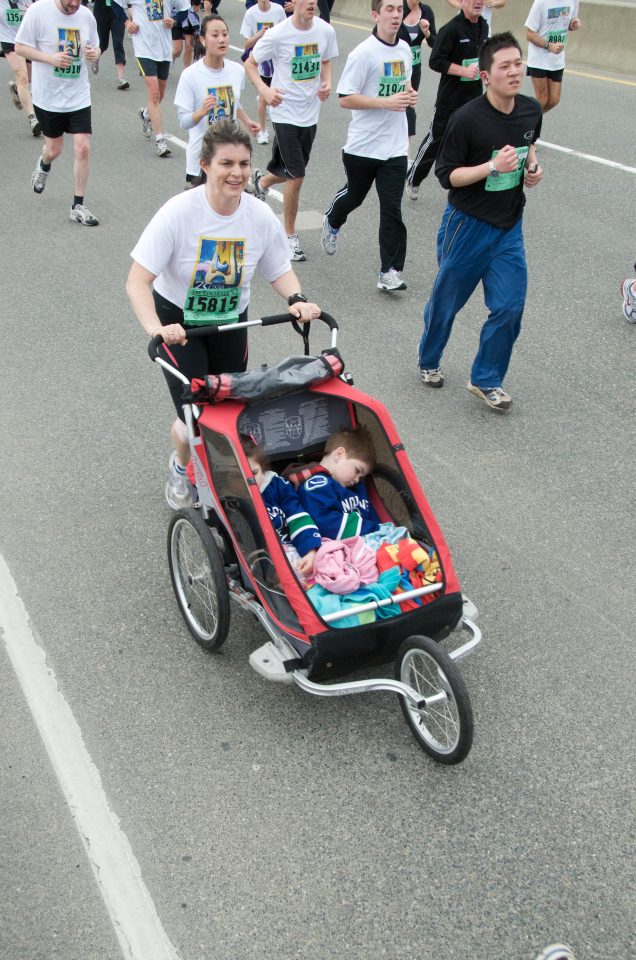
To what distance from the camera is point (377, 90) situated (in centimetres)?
755

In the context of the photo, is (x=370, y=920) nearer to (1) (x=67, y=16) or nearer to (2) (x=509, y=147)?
(2) (x=509, y=147)

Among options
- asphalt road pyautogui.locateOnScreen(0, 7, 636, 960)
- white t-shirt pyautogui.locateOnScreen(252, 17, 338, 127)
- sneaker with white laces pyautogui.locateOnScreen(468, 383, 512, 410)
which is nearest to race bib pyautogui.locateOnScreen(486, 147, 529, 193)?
sneaker with white laces pyautogui.locateOnScreen(468, 383, 512, 410)

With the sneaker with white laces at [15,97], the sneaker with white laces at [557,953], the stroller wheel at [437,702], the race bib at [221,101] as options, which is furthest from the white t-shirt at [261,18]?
the sneaker with white laces at [557,953]

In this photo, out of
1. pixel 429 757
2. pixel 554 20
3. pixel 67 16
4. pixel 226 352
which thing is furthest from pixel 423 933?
pixel 554 20

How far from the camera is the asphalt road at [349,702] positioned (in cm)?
315

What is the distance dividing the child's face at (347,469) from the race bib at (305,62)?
5.39m

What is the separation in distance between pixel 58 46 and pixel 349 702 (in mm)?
7425

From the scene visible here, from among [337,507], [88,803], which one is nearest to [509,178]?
[337,507]

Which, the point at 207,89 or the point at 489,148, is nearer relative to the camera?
the point at 489,148

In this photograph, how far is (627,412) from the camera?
6.17 meters

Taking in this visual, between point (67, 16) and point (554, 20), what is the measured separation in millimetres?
5525

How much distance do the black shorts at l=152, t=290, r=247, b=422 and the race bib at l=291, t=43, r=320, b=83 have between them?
4.44 metres

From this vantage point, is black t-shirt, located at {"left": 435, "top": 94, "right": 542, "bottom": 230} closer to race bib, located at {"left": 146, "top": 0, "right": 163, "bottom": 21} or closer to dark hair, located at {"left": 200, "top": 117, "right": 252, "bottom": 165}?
dark hair, located at {"left": 200, "top": 117, "right": 252, "bottom": 165}

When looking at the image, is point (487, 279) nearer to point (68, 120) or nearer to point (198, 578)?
point (198, 578)
